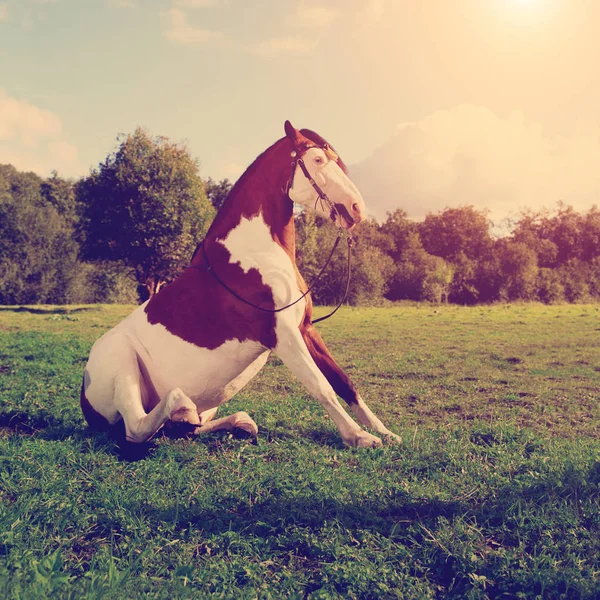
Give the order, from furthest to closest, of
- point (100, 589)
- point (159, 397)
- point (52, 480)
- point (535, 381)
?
point (535, 381), point (159, 397), point (52, 480), point (100, 589)

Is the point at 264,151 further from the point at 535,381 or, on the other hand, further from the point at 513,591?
the point at 535,381

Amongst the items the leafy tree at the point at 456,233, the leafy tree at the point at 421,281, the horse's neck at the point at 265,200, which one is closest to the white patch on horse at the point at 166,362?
the horse's neck at the point at 265,200

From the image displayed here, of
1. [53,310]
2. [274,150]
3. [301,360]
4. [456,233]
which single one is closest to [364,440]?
[301,360]

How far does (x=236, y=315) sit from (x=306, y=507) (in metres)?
1.31

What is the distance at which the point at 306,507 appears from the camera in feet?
10.1

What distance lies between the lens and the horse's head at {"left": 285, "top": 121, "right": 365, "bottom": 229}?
368cm

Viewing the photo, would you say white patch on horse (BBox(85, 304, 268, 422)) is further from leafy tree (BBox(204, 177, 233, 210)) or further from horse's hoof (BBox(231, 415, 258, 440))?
leafy tree (BBox(204, 177, 233, 210))

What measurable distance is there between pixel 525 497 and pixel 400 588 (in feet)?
4.06

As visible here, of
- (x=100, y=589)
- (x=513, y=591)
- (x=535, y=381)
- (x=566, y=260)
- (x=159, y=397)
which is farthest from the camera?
(x=566, y=260)

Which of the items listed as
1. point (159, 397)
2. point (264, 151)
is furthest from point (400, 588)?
point (264, 151)

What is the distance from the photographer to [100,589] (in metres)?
2.20

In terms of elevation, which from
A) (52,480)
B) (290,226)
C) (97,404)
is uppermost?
(290,226)

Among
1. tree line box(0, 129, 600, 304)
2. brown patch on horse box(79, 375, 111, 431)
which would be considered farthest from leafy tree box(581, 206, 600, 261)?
brown patch on horse box(79, 375, 111, 431)

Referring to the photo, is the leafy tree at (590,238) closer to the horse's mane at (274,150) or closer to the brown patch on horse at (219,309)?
the horse's mane at (274,150)
